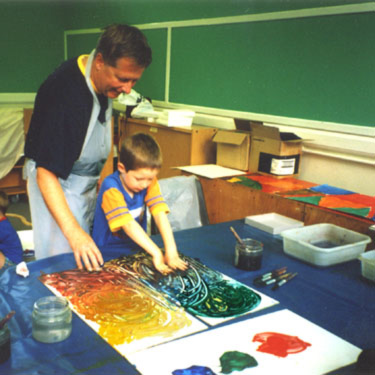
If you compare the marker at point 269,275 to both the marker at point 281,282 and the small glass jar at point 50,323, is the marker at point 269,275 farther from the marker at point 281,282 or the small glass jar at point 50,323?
the small glass jar at point 50,323

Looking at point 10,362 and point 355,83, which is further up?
point 355,83

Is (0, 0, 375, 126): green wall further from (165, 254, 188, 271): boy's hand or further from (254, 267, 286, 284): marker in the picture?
(165, 254, 188, 271): boy's hand

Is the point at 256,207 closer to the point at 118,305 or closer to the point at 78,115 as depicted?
the point at 78,115

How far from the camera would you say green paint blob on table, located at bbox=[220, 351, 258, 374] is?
0.92m

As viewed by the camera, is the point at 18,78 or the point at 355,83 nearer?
the point at 355,83

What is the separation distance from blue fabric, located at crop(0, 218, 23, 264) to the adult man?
0.43m

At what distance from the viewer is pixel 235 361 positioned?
94 centimetres

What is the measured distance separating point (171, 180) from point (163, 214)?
2.13 feet

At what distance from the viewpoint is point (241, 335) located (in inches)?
41.1

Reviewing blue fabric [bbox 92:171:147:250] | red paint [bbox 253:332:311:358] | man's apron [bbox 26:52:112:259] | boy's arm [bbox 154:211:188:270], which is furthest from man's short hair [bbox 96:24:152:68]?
red paint [bbox 253:332:311:358]

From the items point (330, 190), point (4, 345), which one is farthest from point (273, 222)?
point (4, 345)

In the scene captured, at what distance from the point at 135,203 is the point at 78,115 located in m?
0.45

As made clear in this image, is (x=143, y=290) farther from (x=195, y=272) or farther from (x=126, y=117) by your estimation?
(x=126, y=117)

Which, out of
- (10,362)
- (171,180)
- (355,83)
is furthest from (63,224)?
(355,83)
